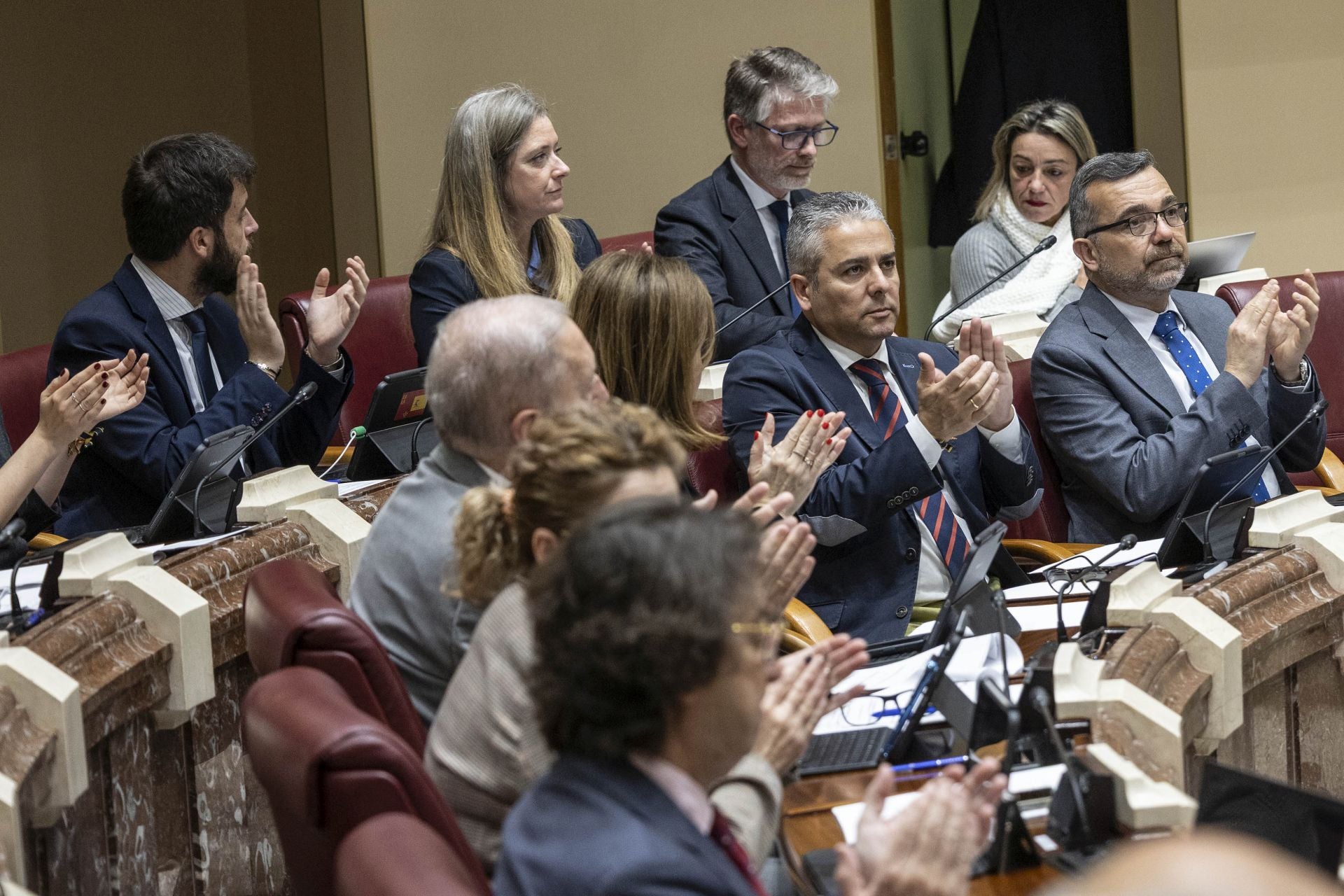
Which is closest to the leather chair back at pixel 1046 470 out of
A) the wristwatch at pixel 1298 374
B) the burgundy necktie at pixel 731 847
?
the wristwatch at pixel 1298 374

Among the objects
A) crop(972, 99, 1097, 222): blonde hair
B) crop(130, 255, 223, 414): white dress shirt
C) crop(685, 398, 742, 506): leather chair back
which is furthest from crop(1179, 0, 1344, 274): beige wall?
crop(130, 255, 223, 414): white dress shirt

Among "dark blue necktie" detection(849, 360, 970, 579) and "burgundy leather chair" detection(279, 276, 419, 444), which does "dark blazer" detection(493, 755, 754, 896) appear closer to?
"dark blue necktie" detection(849, 360, 970, 579)

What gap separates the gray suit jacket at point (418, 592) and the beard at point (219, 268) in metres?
1.67

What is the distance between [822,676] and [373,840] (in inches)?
21.8

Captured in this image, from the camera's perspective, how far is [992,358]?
2.86 m

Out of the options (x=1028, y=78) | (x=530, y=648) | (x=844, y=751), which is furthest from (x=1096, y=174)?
(x=1028, y=78)

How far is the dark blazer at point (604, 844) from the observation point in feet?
3.75

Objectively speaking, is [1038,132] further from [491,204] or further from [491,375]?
[491,375]

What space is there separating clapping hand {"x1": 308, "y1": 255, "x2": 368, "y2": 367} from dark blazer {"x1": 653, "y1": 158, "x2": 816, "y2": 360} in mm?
809

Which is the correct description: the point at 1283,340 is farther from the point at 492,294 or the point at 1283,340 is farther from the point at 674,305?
the point at 492,294

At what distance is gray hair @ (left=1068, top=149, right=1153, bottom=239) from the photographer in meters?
3.35

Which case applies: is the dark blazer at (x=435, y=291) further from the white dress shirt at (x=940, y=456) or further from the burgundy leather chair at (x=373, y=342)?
the white dress shirt at (x=940, y=456)

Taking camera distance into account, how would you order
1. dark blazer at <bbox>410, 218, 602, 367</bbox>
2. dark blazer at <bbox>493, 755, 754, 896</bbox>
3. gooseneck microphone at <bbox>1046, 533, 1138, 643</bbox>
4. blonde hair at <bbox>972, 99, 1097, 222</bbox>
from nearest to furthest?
dark blazer at <bbox>493, 755, 754, 896</bbox>, gooseneck microphone at <bbox>1046, 533, 1138, 643</bbox>, dark blazer at <bbox>410, 218, 602, 367</bbox>, blonde hair at <bbox>972, 99, 1097, 222</bbox>

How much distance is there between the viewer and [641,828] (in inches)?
46.1
